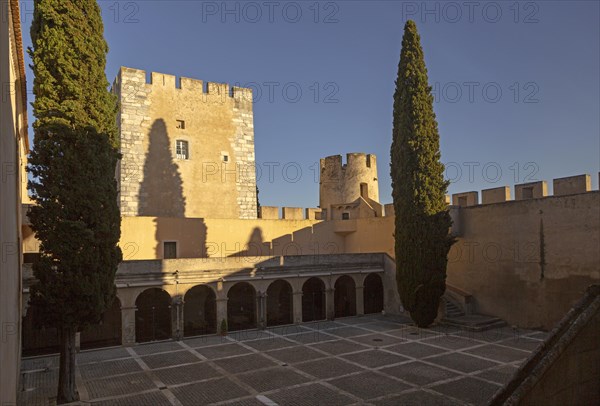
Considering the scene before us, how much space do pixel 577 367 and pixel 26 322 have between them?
1949 cm

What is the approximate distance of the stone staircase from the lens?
2109cm

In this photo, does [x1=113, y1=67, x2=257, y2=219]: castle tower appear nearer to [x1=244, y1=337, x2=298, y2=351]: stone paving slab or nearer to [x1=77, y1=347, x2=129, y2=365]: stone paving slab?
[x1=77, y1=347, x2=129, y2=365]: stone paving slab

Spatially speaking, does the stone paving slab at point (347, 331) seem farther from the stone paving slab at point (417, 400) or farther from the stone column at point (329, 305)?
the stone paving slab at point (417, 400)

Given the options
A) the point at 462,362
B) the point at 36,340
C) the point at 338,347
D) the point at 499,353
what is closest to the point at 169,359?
the point at 36,340

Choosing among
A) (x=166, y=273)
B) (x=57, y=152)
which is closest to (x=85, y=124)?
(x=57, y=152)

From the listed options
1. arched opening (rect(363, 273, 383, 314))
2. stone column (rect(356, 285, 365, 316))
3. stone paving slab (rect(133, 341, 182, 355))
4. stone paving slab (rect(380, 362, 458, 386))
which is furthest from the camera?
arched opening (rect(363, 273, 383, 314))

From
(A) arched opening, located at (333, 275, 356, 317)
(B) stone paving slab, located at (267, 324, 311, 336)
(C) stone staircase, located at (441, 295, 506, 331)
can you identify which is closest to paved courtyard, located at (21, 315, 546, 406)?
(B) stone paving slab, located at (267, 324, 311, 336)

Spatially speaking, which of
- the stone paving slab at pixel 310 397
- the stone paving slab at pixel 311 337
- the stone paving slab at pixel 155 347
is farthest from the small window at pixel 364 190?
the stone paving slab at pixel 310 397

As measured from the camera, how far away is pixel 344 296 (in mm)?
28422

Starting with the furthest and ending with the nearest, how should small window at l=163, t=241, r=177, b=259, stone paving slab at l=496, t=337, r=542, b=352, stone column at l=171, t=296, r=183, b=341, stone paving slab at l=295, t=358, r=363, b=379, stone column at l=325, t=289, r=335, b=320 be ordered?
stone column at l=325, t=289, r=335, b=320 → small window at l=163, t=241, r=177, b=259 → stone column at l=171, t=296, r=183, b=341 → stone paving slab at l=496, t=337, r=542, b=352 → stone paving slab at l=295, t=358, r=363, b=379

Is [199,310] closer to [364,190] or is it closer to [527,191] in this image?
[364,190]

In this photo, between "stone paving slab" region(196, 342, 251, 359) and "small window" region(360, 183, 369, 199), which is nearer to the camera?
"stone paving slab" region(196, 342, 251, 359)

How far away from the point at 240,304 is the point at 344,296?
7.33 metres

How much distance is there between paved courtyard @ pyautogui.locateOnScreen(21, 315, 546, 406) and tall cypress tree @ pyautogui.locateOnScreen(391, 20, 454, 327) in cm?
225
